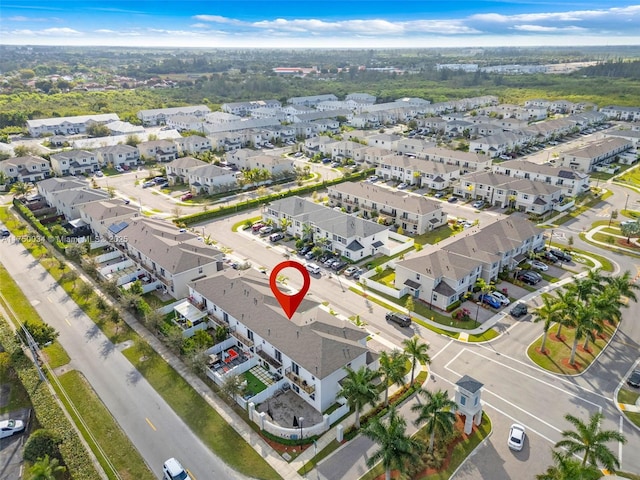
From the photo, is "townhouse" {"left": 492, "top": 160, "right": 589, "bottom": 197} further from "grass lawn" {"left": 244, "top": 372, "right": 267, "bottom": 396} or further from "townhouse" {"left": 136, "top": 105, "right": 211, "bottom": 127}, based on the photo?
"townhouse" {"left": 136, "top": 105, "right": 211, "bottom": 127}

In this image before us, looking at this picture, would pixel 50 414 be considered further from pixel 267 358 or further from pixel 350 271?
pixel 350 271

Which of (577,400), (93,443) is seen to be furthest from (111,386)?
(577,400)

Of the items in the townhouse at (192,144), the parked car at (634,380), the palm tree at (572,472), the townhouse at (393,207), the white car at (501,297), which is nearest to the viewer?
the palm tree at (572,472)

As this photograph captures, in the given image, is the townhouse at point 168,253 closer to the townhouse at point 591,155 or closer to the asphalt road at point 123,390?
the asphalt road at point 123,390

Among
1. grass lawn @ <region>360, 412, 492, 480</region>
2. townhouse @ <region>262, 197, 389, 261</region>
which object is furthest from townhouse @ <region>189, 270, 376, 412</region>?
townhouse @ <region>262, 197, 389, 261</region>

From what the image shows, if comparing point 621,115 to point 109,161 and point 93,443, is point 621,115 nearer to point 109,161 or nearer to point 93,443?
point 109,161

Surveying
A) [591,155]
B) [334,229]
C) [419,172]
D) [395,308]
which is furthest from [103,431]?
[591,155]

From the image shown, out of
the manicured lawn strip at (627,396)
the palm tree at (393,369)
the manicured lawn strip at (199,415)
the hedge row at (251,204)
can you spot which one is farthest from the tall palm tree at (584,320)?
the hedge row at (251,204)
